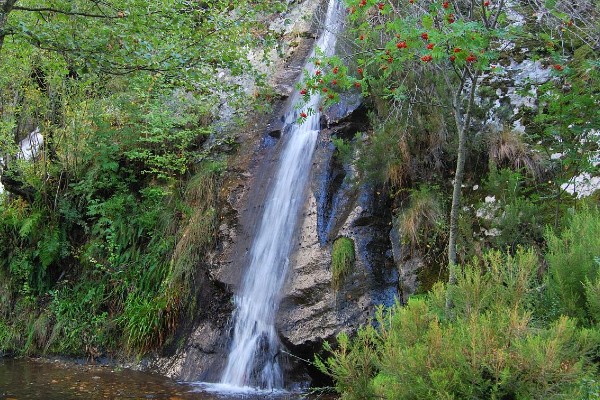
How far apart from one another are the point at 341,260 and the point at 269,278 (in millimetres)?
1178

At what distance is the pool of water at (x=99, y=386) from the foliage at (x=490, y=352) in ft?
9.11

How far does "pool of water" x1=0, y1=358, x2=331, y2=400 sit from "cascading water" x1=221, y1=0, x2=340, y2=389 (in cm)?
32

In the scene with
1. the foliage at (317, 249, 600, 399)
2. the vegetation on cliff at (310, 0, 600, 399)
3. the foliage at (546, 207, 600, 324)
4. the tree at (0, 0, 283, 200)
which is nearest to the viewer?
the foliage at (317, 249, 600, 399)

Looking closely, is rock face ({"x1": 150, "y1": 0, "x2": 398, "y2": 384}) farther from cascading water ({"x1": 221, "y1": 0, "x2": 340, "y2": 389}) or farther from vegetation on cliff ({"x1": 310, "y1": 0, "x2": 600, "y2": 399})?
vegetation on cliff ({"x1": 310, "y1": 0, "x2": 600, "y2": 399})

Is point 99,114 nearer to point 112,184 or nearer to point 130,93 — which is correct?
point 130,93

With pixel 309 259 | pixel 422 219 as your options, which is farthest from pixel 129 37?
pixel 422 219

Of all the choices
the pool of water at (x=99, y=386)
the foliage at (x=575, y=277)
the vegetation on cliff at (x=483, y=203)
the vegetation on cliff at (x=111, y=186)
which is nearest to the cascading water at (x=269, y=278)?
the pool of water at (x=99, y=386)

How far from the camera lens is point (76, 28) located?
19.1ft

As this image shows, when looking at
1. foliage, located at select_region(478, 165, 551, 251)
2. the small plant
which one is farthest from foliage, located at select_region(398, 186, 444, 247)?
the small plant

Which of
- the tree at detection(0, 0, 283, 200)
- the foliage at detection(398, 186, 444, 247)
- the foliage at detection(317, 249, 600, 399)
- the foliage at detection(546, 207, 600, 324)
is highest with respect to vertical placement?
the tree at detection(0, 0, 283, 200)

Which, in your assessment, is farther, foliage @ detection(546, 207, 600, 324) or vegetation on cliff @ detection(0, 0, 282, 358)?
vegetation on cliff @ detection(0, 0, 282, 358)

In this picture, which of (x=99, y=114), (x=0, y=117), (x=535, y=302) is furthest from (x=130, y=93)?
(x=535, y=302)

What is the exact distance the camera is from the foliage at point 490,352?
2619 millimetres

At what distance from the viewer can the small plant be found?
6.38m
